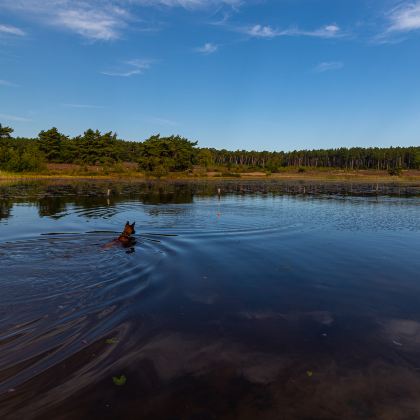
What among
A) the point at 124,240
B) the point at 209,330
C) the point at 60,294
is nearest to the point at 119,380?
the point at 209,330

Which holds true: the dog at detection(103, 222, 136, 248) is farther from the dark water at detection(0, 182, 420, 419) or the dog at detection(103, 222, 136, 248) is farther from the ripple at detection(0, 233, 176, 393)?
the dark water at detection(0, 182, 420, 419)

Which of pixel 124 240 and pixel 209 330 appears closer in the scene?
pixel 209 330

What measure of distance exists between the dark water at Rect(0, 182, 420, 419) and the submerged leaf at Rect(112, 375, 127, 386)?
66mm

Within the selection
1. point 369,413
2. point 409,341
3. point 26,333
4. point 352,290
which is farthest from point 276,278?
point 26,333

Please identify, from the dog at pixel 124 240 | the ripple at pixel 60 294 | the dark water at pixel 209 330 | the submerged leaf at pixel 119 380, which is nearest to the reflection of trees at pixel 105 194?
the dog at pixel 124 240

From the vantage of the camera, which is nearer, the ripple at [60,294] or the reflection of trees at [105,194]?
the ripple at [60,294]

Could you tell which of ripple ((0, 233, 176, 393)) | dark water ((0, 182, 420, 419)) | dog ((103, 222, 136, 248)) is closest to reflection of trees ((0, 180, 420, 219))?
dog ((103, 222, 136, 248))

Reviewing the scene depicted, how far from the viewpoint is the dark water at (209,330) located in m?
5.51

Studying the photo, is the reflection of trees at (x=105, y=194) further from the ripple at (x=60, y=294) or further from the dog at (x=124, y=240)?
the ripple at (x=60, y=294)

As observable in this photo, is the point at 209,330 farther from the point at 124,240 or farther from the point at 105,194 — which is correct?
the point at 105,194

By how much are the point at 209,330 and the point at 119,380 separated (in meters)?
2.44

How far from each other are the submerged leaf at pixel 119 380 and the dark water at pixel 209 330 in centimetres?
7

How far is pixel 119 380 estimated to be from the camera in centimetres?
595

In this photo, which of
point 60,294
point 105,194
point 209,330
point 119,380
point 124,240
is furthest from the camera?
point 105,194
